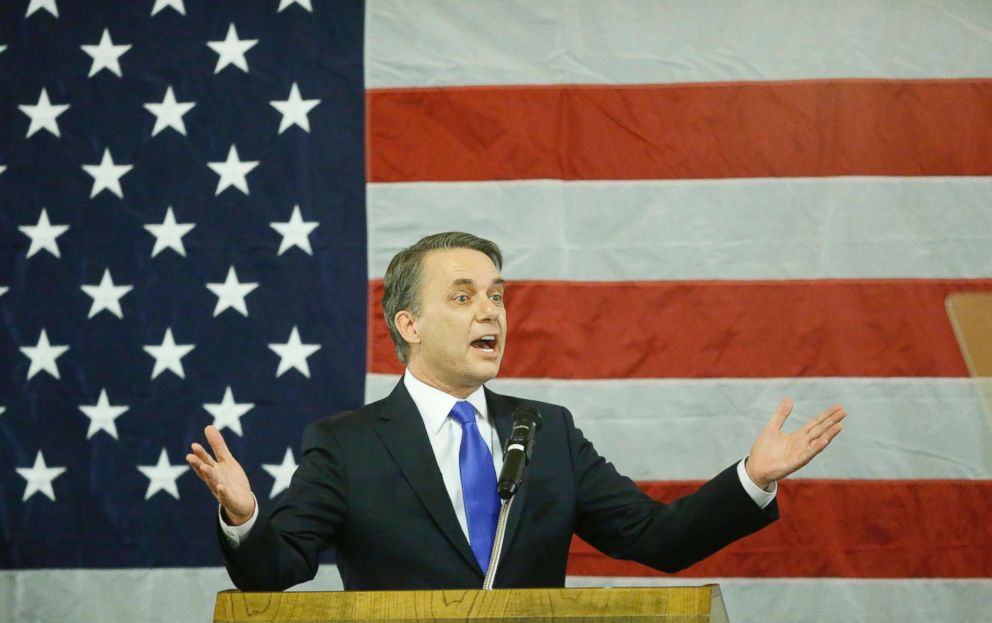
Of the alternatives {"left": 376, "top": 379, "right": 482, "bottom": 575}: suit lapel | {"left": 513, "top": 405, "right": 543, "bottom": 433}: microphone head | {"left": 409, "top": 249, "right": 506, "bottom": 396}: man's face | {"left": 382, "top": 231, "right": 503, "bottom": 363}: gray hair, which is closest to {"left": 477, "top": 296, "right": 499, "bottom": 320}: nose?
{"left": 409, "top": 249, "right": 506, "bottom": 396}: man's face

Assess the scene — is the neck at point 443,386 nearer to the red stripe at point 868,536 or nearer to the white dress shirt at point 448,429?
the white dress shirt at point 448,429

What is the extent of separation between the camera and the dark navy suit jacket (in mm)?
2127

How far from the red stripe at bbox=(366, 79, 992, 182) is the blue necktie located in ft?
4.31

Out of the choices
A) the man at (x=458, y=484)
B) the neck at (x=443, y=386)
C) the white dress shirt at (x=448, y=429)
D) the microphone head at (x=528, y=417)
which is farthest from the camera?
the neck at (x=443, y=386)

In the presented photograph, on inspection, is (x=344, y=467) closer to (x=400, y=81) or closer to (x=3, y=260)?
(x=400, y=81)

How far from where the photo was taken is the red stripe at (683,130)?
11.0ft

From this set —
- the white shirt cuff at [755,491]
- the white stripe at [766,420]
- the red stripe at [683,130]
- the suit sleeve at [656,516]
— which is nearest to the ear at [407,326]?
the suit sleeve at [656,516]

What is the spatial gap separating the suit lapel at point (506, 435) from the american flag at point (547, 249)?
94 cm

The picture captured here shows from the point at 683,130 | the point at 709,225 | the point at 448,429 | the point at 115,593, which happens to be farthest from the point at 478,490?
the point at 115,593

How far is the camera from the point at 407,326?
2420 millimetres

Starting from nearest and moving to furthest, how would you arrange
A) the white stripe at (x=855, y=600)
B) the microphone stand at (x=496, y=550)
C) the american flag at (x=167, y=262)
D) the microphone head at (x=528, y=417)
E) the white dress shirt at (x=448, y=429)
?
the microphone stand at (x=496, y=550), the microphone head at (x=528, y=417), the white dress shirt at (x=448, y=429), the white stripe at (x=855, y=600), the american flag at (x=167, y=262)

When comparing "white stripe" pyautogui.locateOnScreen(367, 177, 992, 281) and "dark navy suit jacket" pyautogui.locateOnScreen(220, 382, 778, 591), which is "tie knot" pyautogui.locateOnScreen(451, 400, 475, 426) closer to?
"dark navy suit jacket" pyautogui.locateOnScreen(220, 382, 778, 591)

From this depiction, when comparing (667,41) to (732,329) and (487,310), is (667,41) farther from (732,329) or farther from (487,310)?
(487,310)

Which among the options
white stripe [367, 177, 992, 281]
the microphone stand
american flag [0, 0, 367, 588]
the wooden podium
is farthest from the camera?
american flag [0, 0, 367, 588]
